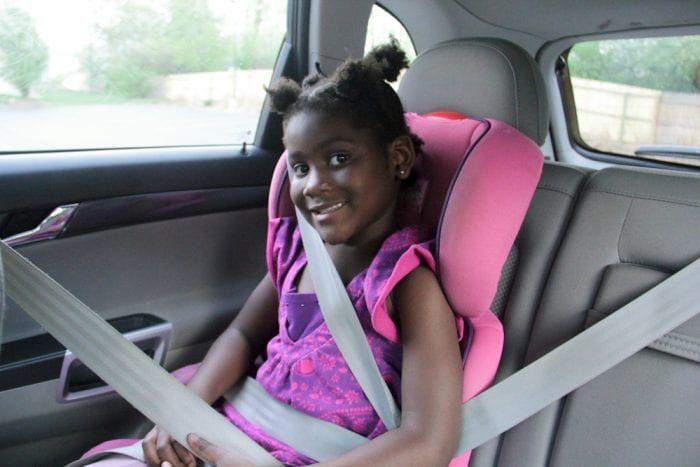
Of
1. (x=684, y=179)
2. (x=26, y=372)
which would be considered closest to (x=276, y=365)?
(x=26, y=372)

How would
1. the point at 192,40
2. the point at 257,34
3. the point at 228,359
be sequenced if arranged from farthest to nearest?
the point at 257,34, the point at 192,40, the point at 228,359

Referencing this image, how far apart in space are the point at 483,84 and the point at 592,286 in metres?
0.53

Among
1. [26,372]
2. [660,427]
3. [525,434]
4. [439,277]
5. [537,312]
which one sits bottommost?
[26,372]

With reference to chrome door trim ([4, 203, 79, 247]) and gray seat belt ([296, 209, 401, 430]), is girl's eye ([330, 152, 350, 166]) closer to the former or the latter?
gray seat belt ([296, 209, 401, 430])

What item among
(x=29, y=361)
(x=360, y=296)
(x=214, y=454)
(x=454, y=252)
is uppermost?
(x=454, y=252)

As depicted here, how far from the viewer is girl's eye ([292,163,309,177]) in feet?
4.83

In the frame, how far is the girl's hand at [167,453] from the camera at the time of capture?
1.48 metres

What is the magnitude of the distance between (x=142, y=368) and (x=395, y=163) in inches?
25.8

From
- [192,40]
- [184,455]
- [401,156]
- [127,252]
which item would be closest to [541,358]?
[401,156]

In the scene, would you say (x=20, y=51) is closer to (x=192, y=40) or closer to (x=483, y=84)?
(x=192, y=40)

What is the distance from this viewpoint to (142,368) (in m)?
1.43

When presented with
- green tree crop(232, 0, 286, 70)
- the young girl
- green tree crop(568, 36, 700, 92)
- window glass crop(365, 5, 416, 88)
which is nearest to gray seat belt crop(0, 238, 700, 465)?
the young girl

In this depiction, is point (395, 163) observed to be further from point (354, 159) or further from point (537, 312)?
point (537, 312)

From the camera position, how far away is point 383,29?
8.12 ft
